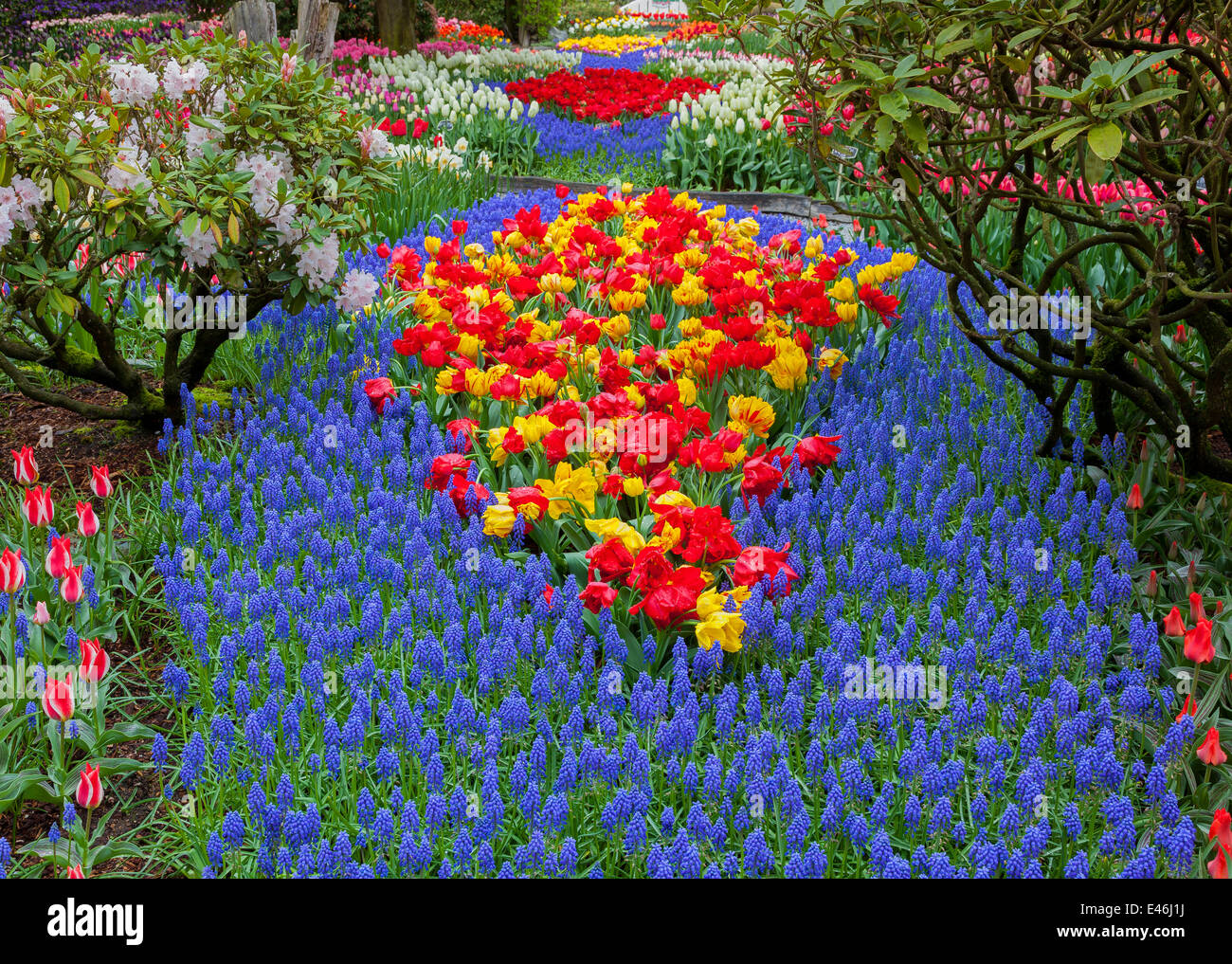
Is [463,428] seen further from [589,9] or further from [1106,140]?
[589,9]

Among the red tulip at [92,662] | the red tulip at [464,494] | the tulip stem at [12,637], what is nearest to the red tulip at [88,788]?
the red tulip at [92,662]

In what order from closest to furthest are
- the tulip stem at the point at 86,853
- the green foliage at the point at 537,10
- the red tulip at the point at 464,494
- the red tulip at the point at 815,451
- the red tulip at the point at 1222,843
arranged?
the red tulip at the point at 1222,843 < the tulip stem at the point at 86,853 < the red tulip at the point at 464,494 < the red tulip at the point at 815,451 < the green foliage at the point at 537,10

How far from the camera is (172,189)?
358 centimetres

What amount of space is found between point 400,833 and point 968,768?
4.08ft

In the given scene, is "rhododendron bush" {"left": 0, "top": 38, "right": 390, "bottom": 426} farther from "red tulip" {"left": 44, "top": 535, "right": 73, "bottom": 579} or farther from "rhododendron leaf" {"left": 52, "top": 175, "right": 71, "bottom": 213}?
"red tulip" {"left": 44, "top": 535, "right": 73, "bottom": 579}

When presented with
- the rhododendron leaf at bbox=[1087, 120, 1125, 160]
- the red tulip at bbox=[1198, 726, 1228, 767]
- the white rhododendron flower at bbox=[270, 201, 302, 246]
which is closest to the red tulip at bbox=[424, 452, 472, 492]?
the white rhododendron flower at bbox=[270, 201, 302, 246]

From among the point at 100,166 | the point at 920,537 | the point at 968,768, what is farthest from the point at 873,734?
the point at 100,166

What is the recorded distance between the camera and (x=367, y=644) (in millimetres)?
2627

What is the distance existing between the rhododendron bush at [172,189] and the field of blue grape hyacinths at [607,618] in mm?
96

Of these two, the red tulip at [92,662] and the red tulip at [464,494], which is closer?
the red tulip at [92,662]

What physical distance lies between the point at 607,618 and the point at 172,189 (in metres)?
2.24

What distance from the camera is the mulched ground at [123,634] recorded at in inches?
92.0

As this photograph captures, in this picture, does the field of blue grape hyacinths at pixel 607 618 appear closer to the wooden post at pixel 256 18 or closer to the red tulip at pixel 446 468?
the red tulip at pixel 446 468
